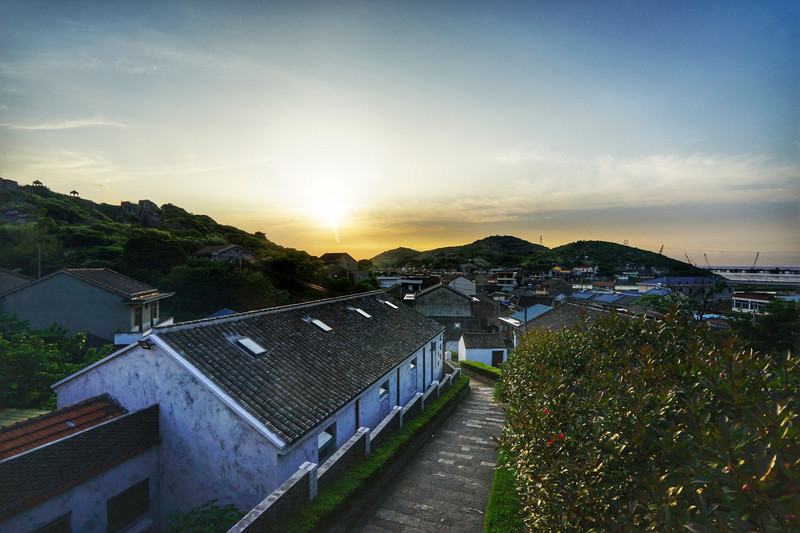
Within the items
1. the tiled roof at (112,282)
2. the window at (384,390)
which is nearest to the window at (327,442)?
the window at (384,390)

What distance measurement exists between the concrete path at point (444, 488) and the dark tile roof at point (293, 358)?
3033 millimetres

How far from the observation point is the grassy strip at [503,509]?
8.21m

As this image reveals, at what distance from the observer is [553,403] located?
22.9 ft

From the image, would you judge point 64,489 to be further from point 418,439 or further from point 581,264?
point 581,264

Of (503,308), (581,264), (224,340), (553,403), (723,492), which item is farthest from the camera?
(581,264)

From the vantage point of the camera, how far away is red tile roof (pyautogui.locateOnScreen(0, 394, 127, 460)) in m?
8.02

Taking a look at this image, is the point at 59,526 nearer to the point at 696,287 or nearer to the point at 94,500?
the point at 94,500

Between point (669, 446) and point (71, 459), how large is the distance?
11117 mm

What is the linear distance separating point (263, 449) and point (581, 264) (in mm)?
159644

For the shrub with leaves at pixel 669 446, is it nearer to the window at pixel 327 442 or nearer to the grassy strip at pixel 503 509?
the grassy strip at pixel 503 509

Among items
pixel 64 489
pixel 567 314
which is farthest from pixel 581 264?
pixel 64 489

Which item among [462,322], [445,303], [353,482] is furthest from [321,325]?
[462,322]

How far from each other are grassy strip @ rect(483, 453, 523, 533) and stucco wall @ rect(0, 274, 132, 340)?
26979 mm

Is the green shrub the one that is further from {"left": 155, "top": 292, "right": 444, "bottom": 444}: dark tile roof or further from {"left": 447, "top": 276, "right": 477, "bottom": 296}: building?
{"left": 447, "top": 276, "right": 477, "bottom": 296}: building
